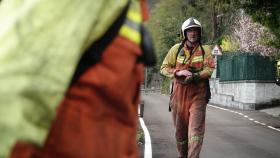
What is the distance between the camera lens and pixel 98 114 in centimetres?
157

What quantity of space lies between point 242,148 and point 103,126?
11563 mm

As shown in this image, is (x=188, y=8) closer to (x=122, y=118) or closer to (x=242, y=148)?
(x=242, y=148)

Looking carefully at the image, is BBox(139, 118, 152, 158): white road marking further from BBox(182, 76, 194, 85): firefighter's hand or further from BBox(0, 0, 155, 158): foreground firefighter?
BBox(0, 0, 155, 158): foreground firefighter

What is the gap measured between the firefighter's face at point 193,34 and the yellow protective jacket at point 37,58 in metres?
6.49

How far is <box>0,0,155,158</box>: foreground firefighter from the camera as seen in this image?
1.45m

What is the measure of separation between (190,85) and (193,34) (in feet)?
1.97

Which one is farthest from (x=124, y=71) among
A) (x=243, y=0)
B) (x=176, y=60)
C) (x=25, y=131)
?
(x=243, y=0)

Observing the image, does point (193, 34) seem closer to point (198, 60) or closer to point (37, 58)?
point (198, 60)

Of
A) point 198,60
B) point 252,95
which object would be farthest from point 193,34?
point 252,95

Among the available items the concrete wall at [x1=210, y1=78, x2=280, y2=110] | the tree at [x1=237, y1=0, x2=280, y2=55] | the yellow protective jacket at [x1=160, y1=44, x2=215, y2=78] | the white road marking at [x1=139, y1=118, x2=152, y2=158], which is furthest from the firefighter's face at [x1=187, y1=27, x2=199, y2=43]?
the concrete wall at [x1=210, y1=78, x2=280, y2=110]

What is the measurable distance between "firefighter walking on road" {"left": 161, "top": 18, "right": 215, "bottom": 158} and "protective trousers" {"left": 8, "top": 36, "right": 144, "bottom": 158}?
6.28 m

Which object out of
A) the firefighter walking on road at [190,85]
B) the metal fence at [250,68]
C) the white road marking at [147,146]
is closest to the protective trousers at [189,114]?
the firefighter walking on road at [190,85]

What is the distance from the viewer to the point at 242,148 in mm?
12914

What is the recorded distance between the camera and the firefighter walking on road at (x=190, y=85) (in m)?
7.95
